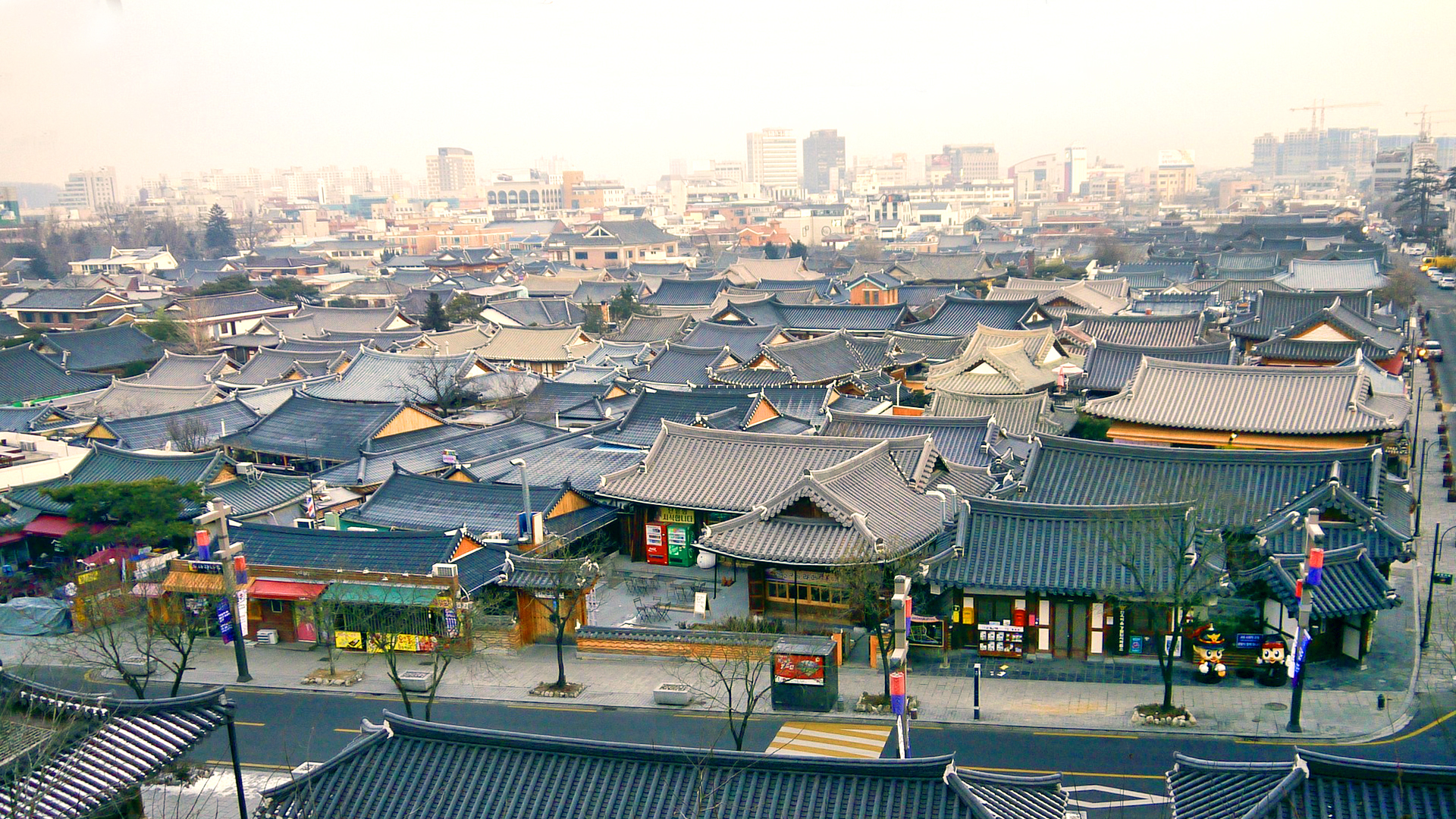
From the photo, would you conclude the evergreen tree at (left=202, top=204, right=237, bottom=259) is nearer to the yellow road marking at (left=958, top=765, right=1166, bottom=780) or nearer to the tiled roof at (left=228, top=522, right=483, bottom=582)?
the tiled roof at (left=228, top=522, right=483, bottom=582)

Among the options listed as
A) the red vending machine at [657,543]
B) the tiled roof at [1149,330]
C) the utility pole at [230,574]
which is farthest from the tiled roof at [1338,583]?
the tiled roof at [1149,330]

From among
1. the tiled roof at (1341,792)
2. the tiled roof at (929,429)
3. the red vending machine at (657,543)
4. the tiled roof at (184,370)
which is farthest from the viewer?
the tiled roof at (184,370)

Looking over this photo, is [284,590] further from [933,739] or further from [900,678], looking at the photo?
[900,678]

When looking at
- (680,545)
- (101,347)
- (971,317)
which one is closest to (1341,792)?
(680,545)

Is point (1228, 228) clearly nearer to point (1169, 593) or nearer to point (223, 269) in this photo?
point (223, 269)

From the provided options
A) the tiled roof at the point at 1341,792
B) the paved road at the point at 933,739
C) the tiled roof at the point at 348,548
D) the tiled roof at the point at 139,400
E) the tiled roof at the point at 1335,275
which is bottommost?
the paved road at the point at 933,739

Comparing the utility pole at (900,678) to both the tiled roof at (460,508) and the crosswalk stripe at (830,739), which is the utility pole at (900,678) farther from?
the tiled roof at (460,508)

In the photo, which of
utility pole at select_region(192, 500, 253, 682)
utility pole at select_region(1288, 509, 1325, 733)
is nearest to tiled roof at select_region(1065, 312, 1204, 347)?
utility pole at select_region(1288, 509, 1325, 733)
